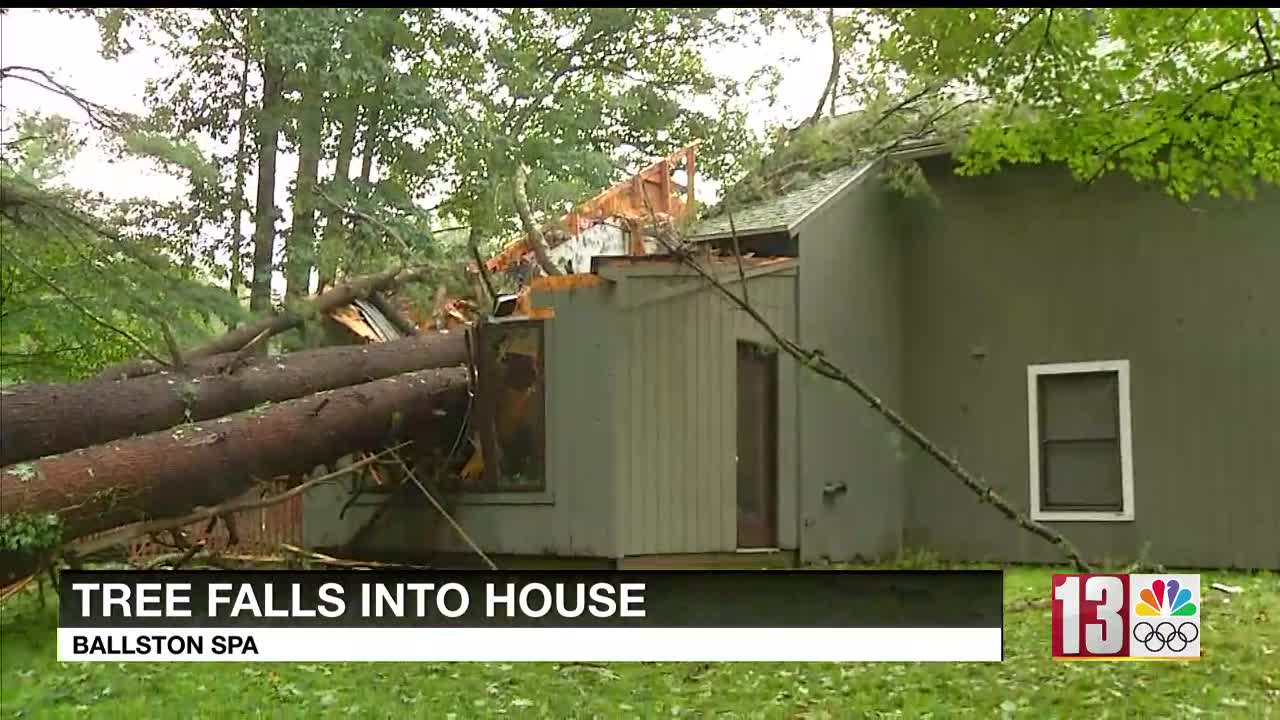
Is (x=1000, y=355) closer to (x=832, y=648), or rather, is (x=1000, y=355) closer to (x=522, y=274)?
(x=832, y=648)

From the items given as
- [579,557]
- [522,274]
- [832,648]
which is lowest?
[832,648]

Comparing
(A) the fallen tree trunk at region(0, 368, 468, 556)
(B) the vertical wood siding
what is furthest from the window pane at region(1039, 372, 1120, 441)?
(A) the fallen tree trunk at region(0, 368, 468, 556)

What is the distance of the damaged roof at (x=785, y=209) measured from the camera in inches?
117

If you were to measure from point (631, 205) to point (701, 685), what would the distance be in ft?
3.59

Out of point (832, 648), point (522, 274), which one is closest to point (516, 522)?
point (522, 274)

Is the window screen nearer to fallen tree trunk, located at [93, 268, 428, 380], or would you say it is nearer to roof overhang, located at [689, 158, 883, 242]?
roof overhang, located at [689, 158, 883, 242]

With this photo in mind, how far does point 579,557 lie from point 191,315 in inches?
40.8

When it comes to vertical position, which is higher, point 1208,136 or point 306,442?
point 1208,136

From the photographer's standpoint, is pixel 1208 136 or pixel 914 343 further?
pixel 1208 136

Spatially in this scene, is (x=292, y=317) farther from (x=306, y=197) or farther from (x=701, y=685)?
(x=701, y=685)

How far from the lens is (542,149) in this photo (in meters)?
3.05

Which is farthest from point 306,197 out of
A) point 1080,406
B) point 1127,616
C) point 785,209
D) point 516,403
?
point 1127,616

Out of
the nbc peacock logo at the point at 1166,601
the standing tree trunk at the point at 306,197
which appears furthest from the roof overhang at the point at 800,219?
the nbc peacock logo at the point at 1166,601

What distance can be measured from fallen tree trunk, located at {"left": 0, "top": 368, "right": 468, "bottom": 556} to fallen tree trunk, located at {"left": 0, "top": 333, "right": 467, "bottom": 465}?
25mm
